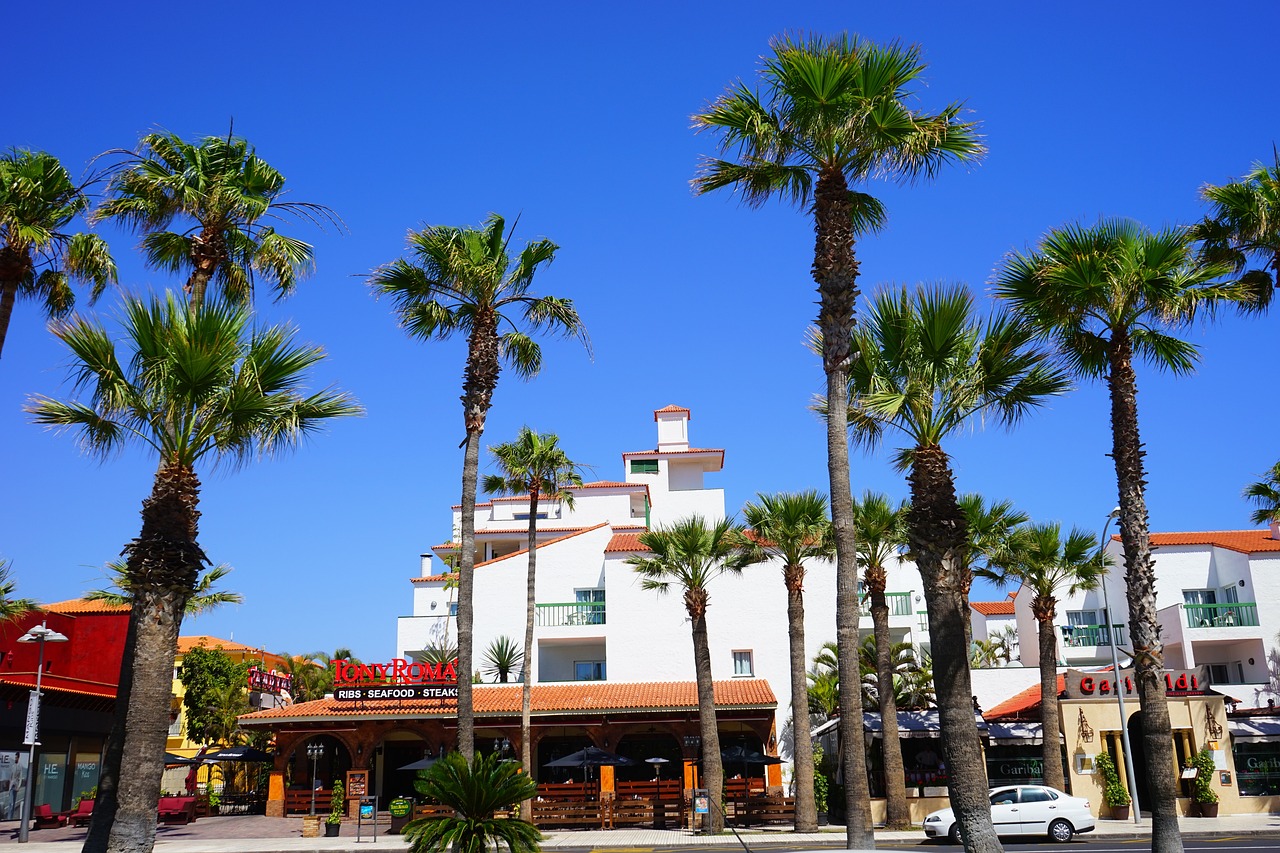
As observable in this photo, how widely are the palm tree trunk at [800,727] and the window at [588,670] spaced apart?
1372 centimetres

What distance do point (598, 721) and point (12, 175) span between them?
25.1 meters

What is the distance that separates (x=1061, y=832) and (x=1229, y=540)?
2547 centimetres

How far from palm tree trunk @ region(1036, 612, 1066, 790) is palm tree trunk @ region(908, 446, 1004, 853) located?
19.3 metres

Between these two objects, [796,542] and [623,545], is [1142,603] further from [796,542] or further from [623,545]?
[623,545]

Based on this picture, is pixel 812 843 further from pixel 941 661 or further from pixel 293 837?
pixel 293 837

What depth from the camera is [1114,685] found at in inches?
1367

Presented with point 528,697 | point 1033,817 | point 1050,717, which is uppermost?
point 528,697

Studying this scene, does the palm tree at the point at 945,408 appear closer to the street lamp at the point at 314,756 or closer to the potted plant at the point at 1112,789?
the potted plant at the point at 1112,789

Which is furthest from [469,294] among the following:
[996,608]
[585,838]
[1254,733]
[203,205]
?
[996,608]

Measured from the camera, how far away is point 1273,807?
109ft

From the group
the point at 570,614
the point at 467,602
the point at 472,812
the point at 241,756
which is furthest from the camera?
the point at 570,614

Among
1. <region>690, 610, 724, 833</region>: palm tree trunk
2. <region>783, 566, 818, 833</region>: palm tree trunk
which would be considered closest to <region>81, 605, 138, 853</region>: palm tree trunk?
<region>690, 610, 724, 833</region>: palm tree trunk

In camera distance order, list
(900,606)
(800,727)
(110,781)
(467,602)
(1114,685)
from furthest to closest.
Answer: (900,606) → (1114,685) → (800,727) → (467,602) → (110,781)

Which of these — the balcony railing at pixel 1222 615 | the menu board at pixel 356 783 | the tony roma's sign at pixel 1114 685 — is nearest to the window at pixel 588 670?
the menu board at pixel 356 783
